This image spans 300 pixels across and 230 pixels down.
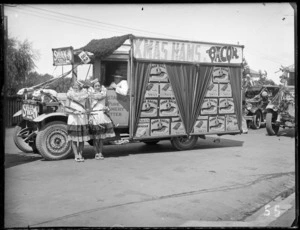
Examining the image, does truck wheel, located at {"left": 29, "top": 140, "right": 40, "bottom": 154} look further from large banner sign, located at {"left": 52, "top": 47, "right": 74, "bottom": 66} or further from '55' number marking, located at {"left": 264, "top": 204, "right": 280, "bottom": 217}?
'55' number marking, located at {"left": 264, "top": 204, "right": 280, "bottom": 217}

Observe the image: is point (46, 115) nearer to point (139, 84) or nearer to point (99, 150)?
point (99, 150)

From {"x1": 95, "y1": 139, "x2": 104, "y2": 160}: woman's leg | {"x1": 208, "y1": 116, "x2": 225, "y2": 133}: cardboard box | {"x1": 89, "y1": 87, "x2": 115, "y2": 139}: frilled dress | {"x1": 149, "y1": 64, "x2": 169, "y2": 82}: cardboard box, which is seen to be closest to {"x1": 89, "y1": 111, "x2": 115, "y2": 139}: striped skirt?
{"x1": 89, "y1": 87, "x2": 115, "y2": 139}: frilled dress

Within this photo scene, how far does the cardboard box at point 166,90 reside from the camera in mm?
9164

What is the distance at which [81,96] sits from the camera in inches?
312

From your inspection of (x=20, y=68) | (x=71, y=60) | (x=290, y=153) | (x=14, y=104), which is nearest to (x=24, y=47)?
(x=20, y=68)

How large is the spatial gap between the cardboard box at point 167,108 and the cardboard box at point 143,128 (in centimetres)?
44

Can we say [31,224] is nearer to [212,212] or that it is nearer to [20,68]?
[212,212]

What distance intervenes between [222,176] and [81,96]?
346 cm

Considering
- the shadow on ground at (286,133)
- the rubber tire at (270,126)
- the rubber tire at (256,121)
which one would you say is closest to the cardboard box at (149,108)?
the rubber tire at (270,126)

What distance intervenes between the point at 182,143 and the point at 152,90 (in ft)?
5.93

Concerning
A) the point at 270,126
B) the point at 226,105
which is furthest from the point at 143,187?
the point at 270,126

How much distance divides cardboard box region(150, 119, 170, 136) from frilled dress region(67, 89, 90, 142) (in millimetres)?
1871

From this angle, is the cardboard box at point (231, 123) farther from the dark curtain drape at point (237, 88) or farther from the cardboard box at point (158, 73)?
the cardboard box at point (158, 73)

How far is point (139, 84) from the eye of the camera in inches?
348
